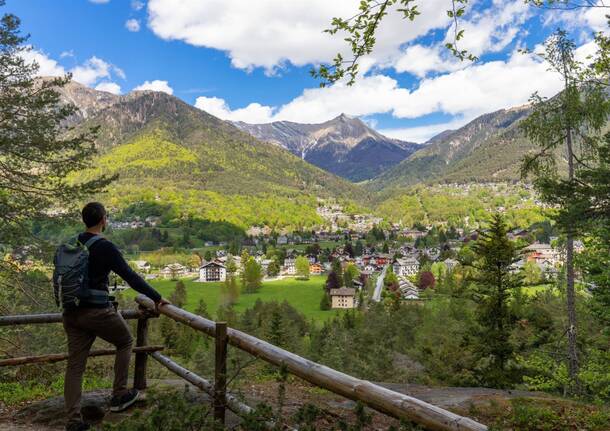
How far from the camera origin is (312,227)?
178 metres

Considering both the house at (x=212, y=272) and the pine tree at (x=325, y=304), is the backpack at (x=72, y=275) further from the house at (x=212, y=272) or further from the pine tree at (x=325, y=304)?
the house at (x=212, y=272)

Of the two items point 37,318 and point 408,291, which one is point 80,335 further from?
point 408,291

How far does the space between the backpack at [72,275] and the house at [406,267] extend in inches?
4229

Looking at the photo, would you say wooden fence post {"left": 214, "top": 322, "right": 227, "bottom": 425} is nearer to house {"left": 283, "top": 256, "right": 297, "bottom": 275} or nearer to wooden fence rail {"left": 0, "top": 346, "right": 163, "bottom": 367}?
wooden fence rail {"left": 0, "top": 346, "right": 163, "bottom": 367}

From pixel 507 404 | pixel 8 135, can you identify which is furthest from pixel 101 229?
pixel 8 135

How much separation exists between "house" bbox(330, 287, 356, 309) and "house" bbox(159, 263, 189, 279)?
41.1 metres

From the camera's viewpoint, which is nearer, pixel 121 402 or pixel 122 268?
pixel 122 268

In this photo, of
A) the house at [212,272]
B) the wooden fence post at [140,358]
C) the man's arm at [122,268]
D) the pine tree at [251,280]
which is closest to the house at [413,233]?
the house at [212,272]

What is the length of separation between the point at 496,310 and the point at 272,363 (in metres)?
13.8

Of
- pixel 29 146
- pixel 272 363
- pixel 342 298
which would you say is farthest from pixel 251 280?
pixel 272 363

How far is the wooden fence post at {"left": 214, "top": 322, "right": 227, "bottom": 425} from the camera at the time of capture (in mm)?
3748

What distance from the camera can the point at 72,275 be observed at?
3727 millimetres

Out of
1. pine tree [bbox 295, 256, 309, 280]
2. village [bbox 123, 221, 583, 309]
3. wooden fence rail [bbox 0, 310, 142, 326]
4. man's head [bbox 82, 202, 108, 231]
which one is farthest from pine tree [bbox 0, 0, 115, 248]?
pine tree [bbox 295, 256, 309, 280]

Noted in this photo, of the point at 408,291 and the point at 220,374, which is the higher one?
the point at 220,374
